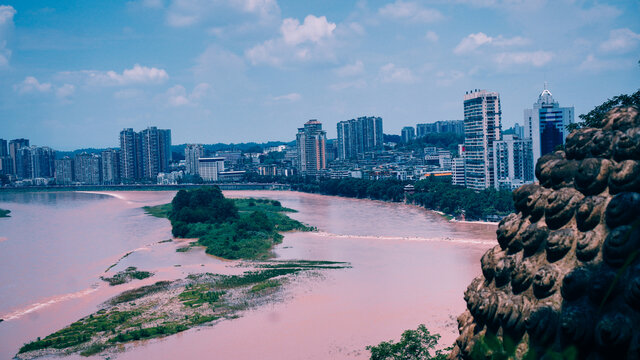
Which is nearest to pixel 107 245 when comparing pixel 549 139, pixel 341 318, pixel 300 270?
pixel 300 270

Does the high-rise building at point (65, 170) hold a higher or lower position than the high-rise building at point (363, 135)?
lower

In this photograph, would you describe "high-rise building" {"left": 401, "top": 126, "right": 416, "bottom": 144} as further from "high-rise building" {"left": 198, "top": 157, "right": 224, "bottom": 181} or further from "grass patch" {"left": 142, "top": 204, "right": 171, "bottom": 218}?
"grass patch" {"left": 142, "top": 204, "right": 171, "bottom": 218}

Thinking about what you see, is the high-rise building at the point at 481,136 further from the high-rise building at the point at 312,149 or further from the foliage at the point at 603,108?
the high-rise building at the point at 312,149

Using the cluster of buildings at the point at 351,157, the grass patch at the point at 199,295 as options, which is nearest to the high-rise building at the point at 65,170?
the cluster of buildings at the point at 351,157

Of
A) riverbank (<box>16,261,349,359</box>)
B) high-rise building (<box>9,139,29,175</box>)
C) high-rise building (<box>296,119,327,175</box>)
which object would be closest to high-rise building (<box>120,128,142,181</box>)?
high-rise building (<box>9,139,29,175</box>)

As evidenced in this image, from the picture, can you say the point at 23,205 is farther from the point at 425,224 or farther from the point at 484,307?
the point at 484,307
